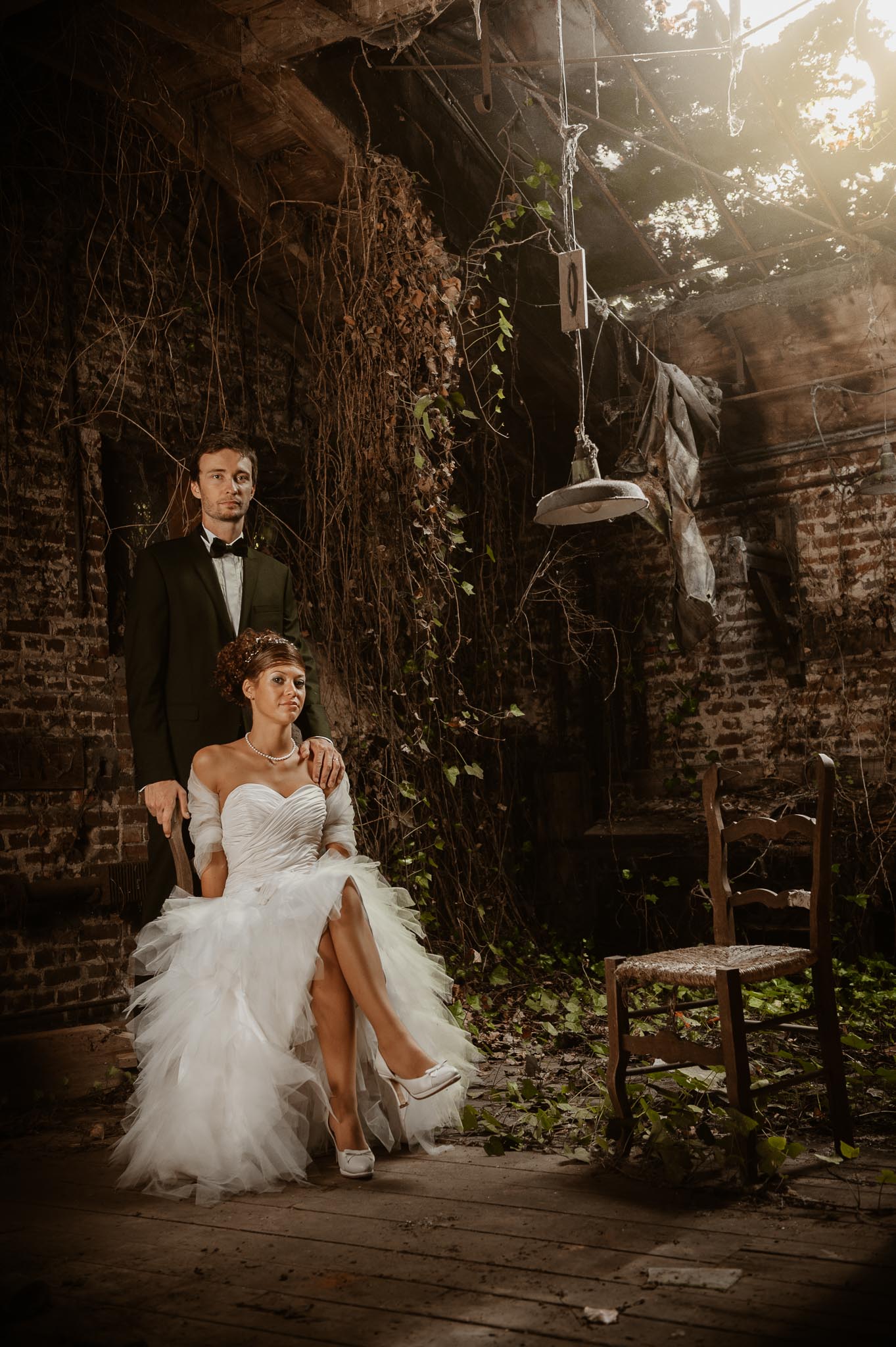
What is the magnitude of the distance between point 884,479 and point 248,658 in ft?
13.9

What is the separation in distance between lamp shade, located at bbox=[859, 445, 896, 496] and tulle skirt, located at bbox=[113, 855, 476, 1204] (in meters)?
4.29

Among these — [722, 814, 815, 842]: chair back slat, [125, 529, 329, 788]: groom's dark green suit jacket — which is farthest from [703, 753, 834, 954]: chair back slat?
[125, 529, 329, 788]: groom's dark green suit jacket

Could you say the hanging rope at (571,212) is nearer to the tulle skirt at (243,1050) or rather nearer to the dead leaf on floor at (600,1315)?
Result: the tulle skirt at (243,1050)

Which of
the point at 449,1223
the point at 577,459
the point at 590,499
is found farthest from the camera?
the point at 577,459

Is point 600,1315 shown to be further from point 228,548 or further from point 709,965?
point 228,548

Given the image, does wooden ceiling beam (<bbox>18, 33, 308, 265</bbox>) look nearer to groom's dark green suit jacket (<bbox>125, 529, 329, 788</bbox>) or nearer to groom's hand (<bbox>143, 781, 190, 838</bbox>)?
groom's dark green suit jacket (<bbox>125, 529, 329, 788</bbox>)

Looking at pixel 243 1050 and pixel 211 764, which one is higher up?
pixel 211 764

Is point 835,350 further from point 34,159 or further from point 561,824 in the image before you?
point 34,159

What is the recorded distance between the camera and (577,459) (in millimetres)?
4828

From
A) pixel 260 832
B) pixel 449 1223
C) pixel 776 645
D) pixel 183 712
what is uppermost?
pixel 776 645

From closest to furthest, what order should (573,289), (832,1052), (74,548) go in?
(832,1052), (573,289), (74,548)

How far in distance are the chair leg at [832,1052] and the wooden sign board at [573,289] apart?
2588 millimetres

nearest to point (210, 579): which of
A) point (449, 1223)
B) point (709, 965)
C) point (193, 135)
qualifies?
point (709, 965)

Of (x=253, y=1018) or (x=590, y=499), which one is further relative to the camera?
(x=590, y=499)
